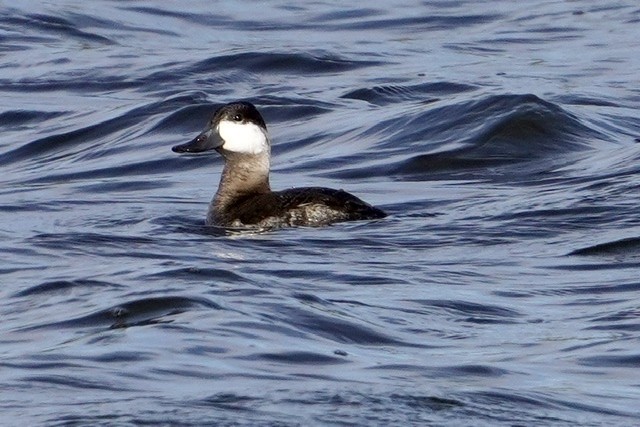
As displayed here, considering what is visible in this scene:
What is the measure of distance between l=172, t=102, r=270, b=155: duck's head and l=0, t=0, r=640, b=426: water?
1.65ft

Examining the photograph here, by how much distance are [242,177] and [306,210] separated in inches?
42.7

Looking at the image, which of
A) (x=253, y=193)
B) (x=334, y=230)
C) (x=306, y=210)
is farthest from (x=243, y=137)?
(x=334, y=230)

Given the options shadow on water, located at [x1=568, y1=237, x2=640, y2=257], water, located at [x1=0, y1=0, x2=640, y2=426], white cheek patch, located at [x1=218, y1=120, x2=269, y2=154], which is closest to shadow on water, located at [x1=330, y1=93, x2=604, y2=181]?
water, located at [x1=0, y1=0, x2=640, y2=426]

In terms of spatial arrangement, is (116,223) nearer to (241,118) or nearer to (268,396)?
(241,118)

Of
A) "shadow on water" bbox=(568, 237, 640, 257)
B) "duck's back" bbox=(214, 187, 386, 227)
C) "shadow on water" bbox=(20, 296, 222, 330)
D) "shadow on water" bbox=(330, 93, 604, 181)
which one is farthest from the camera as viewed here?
"shadow on water" bbox=(330, 93, 604, 181)

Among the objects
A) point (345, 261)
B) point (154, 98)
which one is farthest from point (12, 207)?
point (154, 98)

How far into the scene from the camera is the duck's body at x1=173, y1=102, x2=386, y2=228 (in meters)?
11.2

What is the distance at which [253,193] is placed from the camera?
39.7 ft

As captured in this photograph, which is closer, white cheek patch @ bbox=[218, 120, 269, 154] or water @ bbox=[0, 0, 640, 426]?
water @ bbox=[0, 0, 640, 426]

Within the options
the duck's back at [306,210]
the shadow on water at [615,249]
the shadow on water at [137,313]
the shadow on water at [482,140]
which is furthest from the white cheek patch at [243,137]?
the shadow on water at [137,313]

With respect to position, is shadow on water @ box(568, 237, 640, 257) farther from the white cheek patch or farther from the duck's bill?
the duck's bill

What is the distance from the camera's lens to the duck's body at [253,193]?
36.7 ft

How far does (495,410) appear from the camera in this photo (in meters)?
6.64

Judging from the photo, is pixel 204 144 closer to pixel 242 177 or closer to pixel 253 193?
pixel 242 177
